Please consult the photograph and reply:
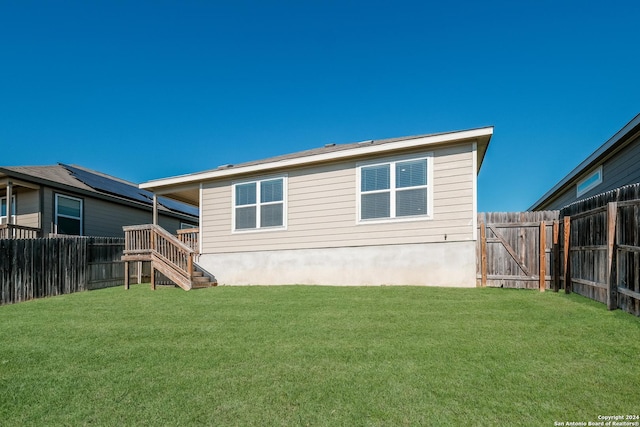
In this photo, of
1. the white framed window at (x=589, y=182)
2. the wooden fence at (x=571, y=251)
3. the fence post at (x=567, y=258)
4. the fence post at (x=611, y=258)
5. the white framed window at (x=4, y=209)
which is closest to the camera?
the wooden fence at (x=571, y=251)

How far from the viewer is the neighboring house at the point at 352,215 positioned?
7695 mm

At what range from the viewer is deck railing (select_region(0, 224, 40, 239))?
1102cm

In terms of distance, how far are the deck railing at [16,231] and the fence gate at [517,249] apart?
1402cm

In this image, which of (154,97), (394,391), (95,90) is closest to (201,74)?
(154,97)

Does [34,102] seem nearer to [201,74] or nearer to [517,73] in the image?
[201,74]

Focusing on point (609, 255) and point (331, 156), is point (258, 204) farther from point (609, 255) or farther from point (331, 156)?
point (609, 255)

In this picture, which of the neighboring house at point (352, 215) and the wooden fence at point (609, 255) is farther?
the neighboring house at point (352, 215)

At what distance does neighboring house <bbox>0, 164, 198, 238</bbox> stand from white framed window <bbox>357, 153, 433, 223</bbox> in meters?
9.06

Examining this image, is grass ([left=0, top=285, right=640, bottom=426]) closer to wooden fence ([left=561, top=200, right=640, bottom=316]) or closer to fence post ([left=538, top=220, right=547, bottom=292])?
wooden fence ([left=561, top=200, right=640, bottom=316])

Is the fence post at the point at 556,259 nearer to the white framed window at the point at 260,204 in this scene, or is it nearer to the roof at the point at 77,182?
the white framed window at the point at 260,204

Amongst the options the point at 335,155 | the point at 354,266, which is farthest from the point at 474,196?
the point at 335,155

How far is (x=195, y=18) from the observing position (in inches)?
487

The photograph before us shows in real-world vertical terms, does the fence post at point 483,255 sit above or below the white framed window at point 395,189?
below

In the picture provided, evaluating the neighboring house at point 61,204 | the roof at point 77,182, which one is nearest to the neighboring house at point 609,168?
the neighboring house at point 61,204
